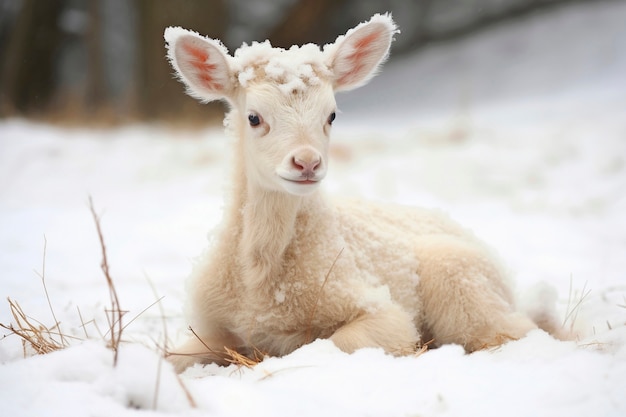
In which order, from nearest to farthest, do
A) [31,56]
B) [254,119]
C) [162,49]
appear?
[254,119]
[162,49]
[31,56]

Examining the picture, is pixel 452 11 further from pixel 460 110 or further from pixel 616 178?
pixel 616 178

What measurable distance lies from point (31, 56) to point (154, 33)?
2944 millimetres

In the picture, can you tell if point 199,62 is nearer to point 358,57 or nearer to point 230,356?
point 358,57

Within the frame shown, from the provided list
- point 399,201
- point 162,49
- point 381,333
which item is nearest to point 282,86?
point 381,333

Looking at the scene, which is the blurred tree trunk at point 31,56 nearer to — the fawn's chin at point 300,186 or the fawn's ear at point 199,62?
the fawn's ear at point 199,62

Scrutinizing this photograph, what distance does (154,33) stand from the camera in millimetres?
9242

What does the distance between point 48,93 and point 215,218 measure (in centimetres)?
717

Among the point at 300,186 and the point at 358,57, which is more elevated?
the point at 358,57

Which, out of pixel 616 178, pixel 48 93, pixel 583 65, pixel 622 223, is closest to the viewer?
pixel 622 223

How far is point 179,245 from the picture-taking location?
4738mm

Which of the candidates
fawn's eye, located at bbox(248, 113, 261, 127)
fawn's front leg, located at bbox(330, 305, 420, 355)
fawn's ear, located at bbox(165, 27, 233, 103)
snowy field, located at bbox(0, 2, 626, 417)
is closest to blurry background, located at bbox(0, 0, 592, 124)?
snowy field, located at bbox(0, 2, 626, 417)

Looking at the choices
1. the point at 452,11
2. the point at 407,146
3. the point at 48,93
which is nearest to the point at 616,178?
the point at 407,146

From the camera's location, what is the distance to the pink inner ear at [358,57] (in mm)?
2807

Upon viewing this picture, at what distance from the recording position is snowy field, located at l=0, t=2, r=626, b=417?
1.89 metres
